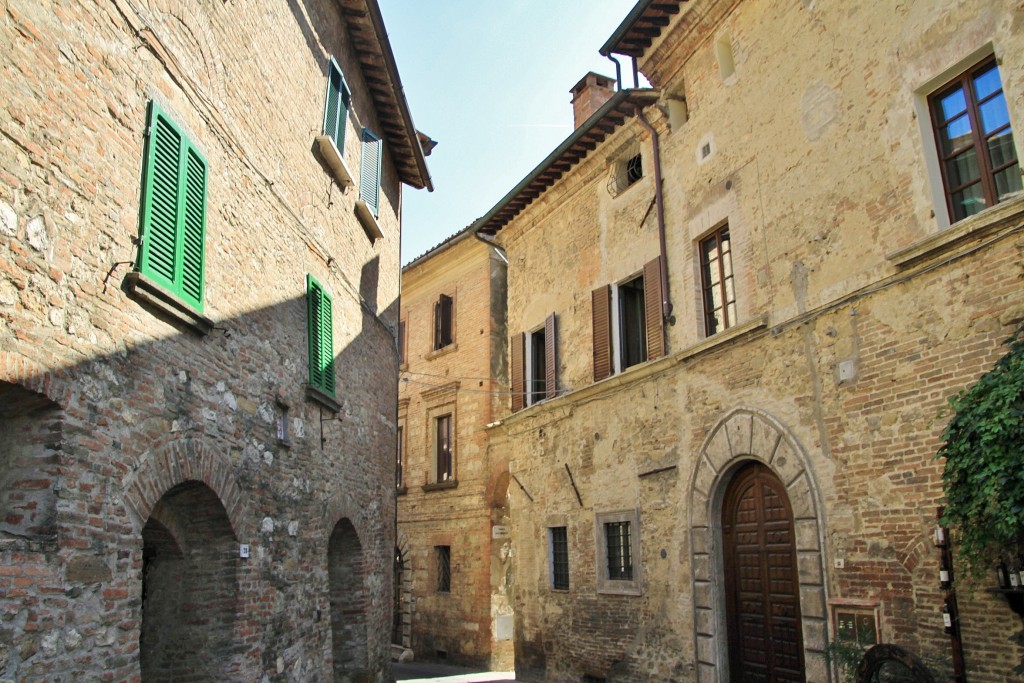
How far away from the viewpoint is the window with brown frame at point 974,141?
22.3 feet

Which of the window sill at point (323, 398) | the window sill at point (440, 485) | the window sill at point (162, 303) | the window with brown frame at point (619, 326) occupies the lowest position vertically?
the window sill at point (440, 485)

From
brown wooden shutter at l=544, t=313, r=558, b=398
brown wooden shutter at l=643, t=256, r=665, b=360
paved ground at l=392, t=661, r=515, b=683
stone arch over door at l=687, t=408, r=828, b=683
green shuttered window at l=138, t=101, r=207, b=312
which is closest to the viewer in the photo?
green shuttered window at l=138, t=101, r=207, b=312

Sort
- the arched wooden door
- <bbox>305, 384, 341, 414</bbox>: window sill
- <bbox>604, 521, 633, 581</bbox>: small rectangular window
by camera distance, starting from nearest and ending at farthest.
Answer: the arched wooden door < <bbox>305, 384, 341, 414</bbox>: window sill < <bbox>604, 521, 633, 581</bbox>: small rectangular window

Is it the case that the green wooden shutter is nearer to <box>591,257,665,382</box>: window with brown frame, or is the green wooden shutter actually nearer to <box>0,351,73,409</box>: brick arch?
<box>591,257,665,382</box>: window with brown frame

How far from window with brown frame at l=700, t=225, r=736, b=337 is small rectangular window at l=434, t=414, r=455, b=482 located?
393 inches

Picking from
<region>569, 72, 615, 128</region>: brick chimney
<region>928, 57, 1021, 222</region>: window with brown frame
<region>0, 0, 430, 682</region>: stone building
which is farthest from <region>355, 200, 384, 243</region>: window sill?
<region>928, 57, 1021, 222</region>: window with brown frame

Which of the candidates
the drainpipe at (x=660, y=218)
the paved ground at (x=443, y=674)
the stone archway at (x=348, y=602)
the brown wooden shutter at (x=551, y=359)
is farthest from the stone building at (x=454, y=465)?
the drainpipe at (x=660, y=218)

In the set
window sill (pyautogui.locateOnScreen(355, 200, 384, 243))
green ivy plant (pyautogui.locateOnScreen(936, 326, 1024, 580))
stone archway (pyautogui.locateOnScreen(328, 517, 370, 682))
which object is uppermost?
window sill (pyautogui.locateOnScreen(355, 200, 384, 243))

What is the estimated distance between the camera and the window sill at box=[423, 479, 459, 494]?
18438 millimetres

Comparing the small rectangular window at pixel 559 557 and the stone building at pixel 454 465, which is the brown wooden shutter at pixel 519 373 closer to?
the small rectangular window at pixel 559 557

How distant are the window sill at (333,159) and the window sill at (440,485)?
952 centimetres

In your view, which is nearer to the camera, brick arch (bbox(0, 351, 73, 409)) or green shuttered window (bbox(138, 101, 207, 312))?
brick arch (bbox(0, 351, 73, 409))

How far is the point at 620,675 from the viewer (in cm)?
1091

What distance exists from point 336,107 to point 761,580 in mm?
7568
